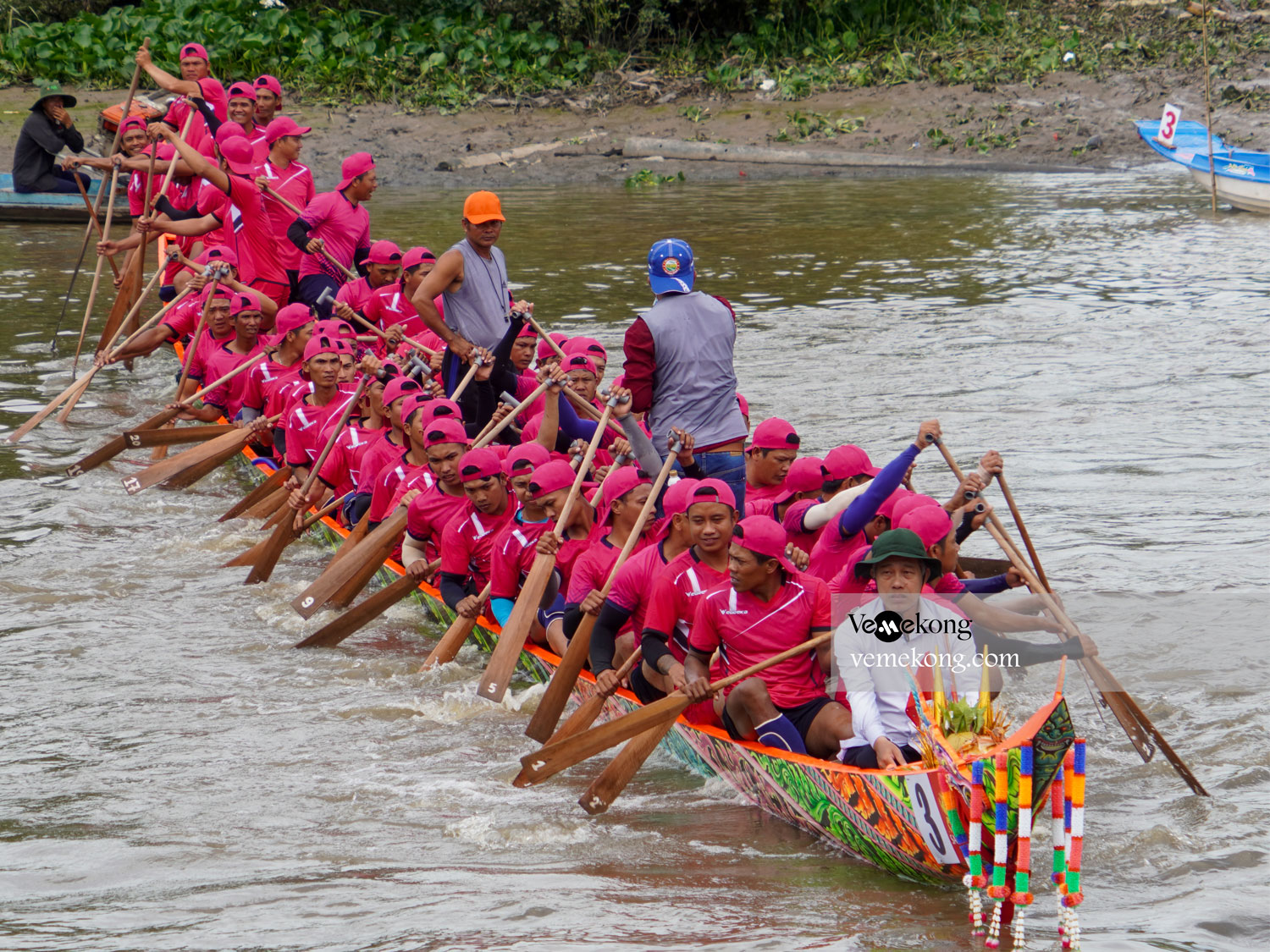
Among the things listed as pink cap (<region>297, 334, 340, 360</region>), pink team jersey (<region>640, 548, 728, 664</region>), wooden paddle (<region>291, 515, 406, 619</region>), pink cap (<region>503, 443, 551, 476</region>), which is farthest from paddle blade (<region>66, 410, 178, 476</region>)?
pink team jersey (<region>640, 548, 728, 664</region>)

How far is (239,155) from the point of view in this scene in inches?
451

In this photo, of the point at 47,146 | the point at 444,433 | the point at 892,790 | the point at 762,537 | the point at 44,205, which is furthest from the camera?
the point at 44,205

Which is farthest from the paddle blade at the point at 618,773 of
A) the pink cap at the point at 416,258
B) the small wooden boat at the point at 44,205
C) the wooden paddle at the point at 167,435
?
the small wooden boat at the point at 44,205

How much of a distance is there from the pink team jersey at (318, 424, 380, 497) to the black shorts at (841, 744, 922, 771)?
4929 mm

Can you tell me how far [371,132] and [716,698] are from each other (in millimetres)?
22016

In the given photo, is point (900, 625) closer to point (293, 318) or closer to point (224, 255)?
point (293, 318)

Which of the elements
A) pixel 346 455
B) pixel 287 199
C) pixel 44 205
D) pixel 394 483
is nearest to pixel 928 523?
pixel 394 483

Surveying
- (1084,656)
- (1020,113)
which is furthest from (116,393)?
(1020,113)

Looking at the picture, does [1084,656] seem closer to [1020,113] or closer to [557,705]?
[557,705]

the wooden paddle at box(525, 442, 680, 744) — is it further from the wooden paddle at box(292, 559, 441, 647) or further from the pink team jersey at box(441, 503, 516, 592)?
the wooden paddle at box(292, 559, 441, 647)

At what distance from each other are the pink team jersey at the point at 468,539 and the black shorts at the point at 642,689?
1421 millimetres

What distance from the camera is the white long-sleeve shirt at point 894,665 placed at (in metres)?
5.41

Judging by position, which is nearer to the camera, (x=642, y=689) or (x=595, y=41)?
(x=642, y=689)

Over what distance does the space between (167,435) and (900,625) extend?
727 cm
